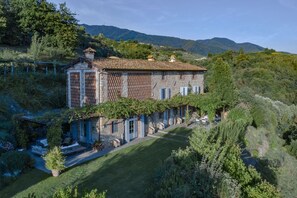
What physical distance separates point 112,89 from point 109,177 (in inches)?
330

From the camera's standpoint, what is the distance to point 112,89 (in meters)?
20.6

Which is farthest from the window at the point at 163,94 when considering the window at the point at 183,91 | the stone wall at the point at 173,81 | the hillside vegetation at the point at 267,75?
the hillside vegetation at the point at 267,75

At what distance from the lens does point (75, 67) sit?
21.6 metres

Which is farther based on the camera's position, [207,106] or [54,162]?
[207,106]

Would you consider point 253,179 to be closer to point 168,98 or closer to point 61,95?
point 168,98

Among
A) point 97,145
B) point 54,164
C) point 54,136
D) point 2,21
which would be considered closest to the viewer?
point 54,164

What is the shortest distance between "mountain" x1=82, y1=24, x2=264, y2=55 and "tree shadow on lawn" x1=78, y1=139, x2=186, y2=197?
268ft

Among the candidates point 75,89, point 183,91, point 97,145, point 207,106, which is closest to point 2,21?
point 75,89

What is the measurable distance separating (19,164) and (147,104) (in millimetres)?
10586

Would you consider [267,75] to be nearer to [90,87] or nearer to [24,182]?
[90,87]

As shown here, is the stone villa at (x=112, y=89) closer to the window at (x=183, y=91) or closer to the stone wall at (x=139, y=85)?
the stone wall at (x=139, y=85)

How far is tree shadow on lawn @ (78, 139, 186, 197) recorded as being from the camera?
41.4 ft

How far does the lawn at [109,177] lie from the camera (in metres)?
12.5

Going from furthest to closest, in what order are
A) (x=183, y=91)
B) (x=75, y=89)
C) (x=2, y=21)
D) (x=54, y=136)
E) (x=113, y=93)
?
(x=2, y=21)
(x=183, y=91)
(x=75, y=89)
(x=113, y=93)
(x=54, y=136)
